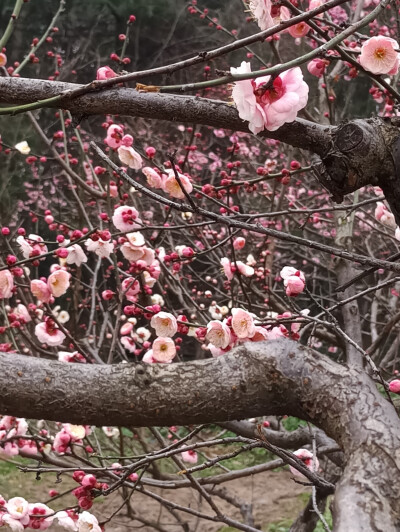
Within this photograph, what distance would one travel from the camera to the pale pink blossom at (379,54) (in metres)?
1.43

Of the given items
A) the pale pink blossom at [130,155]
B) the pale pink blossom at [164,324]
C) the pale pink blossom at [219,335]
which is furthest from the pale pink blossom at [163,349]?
the pale pink blossom at [130,155]

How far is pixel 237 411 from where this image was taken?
124 cm

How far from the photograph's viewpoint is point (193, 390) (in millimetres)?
1230

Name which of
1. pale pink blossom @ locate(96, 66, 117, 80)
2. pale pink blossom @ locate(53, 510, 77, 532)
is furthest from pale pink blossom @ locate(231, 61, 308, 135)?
pale pink blossom @ locate(53, 510, 77, 532)

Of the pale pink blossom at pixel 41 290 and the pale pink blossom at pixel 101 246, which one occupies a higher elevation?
the pale pink blossom at pixel 101 246

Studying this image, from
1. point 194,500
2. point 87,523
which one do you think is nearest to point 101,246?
point 87,523

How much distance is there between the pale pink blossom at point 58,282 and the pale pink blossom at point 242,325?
33.3 inches

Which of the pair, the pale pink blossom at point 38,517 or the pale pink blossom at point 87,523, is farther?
the pale pink blossom at point 38,517

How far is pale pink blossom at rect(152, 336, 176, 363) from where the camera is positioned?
A: 2.02 meters

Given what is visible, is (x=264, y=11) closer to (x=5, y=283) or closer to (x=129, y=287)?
(x=129, y=287)

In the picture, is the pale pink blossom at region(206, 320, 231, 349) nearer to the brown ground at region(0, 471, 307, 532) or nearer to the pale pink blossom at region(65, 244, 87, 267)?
the pale pink blossom at region(65, 244, 87, 267)

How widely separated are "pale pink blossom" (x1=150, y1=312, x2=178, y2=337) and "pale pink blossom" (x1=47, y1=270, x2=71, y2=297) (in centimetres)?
46

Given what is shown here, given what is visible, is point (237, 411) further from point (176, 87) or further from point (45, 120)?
point (45, 120)

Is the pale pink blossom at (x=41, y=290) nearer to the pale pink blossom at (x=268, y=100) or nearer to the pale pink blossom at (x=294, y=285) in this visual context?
the pale pink blossom at (x=294, y=285)
